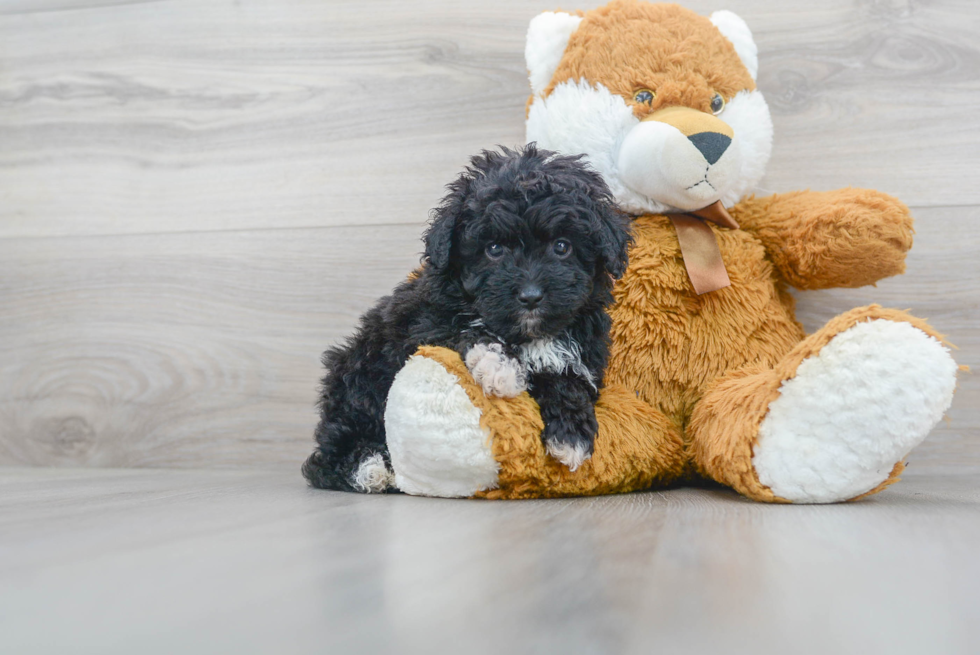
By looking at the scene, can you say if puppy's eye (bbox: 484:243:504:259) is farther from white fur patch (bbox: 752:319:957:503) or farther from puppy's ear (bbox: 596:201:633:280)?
white fur patch (bbox: 752:319:957:503)

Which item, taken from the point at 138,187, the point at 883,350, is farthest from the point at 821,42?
the point at 138,187

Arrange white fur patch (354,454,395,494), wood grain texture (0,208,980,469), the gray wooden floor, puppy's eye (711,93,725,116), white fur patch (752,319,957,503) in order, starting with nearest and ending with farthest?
1. the gray wooden floor
2. white fur patch (752,319,957,503)
3. white fur patch (354,454,395,494)
4. puppy's eye (711,93,725,116)
5. wood grain texture (0,208,980,469)

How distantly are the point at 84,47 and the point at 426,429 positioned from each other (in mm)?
1381

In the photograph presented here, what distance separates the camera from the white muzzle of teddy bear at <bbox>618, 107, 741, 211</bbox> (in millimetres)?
1165

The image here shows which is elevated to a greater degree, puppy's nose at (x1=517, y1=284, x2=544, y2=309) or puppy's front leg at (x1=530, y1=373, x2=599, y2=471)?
puppy's nose at (x1=517, y1=284, x2=544, y2=309)

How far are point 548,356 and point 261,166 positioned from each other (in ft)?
3.11

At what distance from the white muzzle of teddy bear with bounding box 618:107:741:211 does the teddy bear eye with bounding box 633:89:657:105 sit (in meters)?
0.03

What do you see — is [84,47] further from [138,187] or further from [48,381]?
[48,381]

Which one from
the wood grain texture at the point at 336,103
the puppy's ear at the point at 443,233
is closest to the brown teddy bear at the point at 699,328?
the puppy's ear at the point at 443,233

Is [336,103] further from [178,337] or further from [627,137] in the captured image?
[627,137]

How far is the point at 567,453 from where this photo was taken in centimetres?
102

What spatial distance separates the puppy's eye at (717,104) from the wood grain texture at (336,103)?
0.95 feet

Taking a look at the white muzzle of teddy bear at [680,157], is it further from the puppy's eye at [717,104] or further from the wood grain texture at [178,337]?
the wood grain texture at [178,337]

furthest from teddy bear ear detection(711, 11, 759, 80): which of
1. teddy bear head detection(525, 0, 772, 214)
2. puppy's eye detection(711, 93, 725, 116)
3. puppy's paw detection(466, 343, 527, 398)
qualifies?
puppy's paw detection(466, 343, 527, 398)
